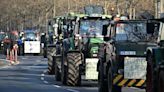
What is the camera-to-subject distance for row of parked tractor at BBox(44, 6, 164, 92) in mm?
15469

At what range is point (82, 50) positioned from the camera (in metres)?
24.7

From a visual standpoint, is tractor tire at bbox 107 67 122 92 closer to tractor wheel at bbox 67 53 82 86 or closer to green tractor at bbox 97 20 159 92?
green tractor at bbox 97 20 159 92

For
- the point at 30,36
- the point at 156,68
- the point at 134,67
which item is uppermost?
the point at 30,36

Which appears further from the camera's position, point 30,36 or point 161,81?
point 30,36

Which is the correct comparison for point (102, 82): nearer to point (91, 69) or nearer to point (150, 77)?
point (91, 69)

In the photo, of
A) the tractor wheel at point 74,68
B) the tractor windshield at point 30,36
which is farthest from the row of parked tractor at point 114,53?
the tractor windshield at point 30,36

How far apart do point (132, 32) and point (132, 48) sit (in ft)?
2.74

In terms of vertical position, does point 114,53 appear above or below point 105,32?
below

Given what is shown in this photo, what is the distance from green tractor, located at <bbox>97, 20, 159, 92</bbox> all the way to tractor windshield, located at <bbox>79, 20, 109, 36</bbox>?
5.56 metres

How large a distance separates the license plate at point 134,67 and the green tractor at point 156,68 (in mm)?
2317

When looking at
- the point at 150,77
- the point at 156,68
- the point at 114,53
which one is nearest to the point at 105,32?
the point at 114,53

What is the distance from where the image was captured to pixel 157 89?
14531mm

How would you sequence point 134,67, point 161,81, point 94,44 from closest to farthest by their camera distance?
point 161,81 < point 134,67 < point 94,44

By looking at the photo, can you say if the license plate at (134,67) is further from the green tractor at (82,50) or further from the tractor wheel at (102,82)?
the green tractor at (82,50)
